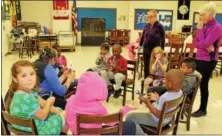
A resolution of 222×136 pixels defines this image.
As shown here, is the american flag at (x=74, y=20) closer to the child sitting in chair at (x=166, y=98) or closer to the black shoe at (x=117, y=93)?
the black shoe at (x=117, y=93)

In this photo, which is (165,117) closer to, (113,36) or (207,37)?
(207,37)

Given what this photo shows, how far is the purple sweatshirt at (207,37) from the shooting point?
3500 millimetres

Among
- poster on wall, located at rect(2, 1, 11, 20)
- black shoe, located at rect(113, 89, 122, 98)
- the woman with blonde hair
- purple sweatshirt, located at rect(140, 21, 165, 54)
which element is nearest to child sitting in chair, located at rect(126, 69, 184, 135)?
the woman with blonde hair

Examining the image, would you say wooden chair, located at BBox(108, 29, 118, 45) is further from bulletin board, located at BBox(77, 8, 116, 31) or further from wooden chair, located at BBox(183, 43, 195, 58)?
wooden chair, located at BBox(183, 43, 195, 58)

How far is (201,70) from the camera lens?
3676 millimetres

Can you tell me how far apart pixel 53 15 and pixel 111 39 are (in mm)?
2642

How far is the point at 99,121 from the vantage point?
6.29ft

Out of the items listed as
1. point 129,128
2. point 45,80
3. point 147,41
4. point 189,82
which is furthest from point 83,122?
point 147,41

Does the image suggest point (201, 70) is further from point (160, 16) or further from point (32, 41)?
point (160, 16)

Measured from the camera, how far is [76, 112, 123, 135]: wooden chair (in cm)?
192

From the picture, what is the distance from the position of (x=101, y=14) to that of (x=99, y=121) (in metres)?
11.0

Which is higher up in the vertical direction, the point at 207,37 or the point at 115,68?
the point at 207,37

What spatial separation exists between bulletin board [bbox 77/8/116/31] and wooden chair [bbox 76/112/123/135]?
35.3 feet

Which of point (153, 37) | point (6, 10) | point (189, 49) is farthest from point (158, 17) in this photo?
point (153, 37)
